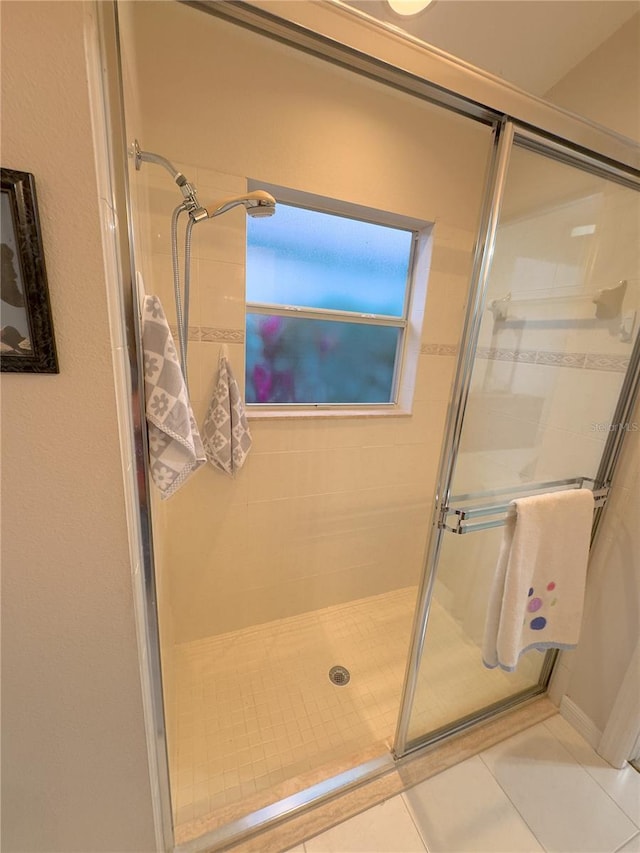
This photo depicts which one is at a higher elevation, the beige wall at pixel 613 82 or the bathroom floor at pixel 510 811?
the beige wall at pixel 613 82

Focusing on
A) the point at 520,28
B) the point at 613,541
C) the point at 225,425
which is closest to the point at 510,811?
the point at 613,541

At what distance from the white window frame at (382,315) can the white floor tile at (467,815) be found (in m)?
1.41

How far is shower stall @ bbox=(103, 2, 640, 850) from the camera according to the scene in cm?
88

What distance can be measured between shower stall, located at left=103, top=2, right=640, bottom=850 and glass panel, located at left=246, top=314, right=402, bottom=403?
7cm

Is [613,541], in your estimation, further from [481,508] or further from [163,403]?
[163,403]

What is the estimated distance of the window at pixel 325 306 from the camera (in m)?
1.47

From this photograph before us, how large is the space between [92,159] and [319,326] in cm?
120

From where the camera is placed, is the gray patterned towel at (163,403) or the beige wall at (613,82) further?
the beige wall at (613,82)

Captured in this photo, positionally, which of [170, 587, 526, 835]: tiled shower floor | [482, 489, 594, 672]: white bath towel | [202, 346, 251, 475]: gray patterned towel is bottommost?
[170, 587, 526, 835]: tiled shower floor

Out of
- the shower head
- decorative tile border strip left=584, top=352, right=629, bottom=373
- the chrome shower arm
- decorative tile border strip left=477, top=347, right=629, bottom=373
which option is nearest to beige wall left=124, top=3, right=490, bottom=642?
the chrome shower arm

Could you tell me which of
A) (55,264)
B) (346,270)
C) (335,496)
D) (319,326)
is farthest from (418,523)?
(55,264)

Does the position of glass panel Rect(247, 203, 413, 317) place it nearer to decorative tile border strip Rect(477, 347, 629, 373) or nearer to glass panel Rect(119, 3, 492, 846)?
glass panel Rect(119, 3, 492, 846)

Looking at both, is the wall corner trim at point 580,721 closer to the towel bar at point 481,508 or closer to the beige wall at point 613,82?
the towel bar at point 481,508

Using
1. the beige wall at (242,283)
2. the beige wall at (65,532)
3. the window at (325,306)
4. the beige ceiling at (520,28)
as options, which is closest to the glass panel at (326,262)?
the window at (325,306)
